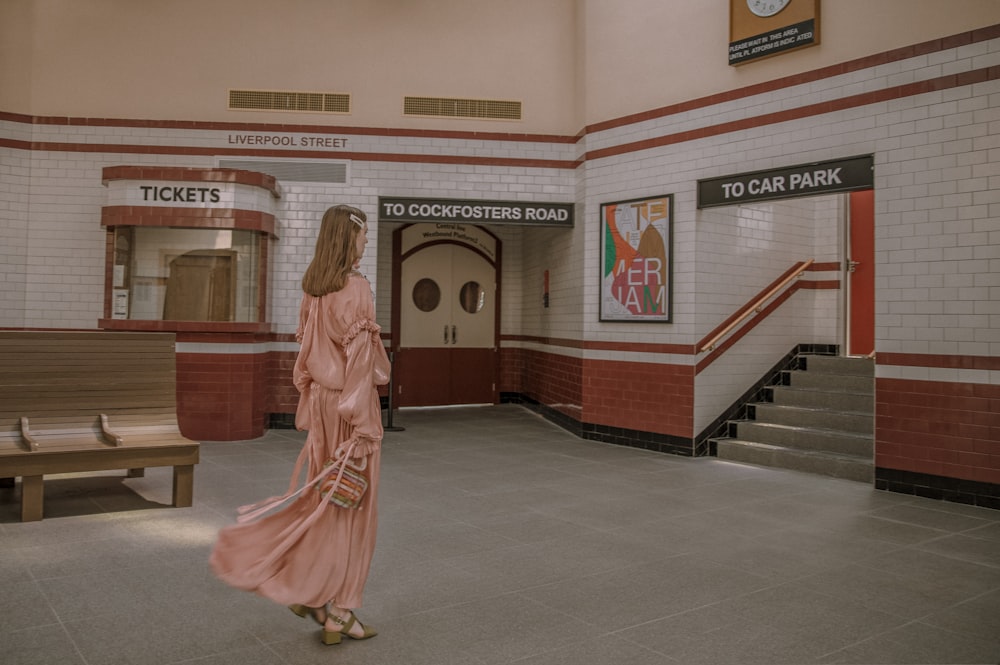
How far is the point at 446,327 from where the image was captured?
12.6 metres

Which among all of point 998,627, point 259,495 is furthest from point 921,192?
point 259,495

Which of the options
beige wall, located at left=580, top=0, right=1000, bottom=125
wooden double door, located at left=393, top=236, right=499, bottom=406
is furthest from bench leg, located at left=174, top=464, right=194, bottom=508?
wooden double door, located at left=393, top=236, right=499, bottom=406

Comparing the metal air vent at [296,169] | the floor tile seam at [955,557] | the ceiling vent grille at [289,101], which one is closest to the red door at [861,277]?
the floor tile seam at [955,557]

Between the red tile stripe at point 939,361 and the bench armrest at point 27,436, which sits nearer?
the bench armrest at point 27,436

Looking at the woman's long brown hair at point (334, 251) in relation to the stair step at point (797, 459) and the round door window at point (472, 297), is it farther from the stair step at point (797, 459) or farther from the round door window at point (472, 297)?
the round door window at point (472, 297)

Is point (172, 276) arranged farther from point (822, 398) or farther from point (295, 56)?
point (822, 398)

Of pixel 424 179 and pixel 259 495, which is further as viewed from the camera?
pixel 424 179

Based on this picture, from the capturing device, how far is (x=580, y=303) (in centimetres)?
970

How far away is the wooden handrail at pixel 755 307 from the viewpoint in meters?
8.30

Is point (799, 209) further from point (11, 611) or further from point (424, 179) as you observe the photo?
point (11, 611)

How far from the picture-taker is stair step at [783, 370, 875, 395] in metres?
8.48

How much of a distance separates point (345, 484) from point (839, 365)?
728cm

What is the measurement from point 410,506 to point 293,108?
609cm

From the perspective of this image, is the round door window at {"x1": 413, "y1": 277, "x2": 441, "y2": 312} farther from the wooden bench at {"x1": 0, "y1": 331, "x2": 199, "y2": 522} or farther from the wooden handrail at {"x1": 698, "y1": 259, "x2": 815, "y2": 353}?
the wooden bench at {"x1": 0, "y1": 331, "x2": 199, "y2": 522}
